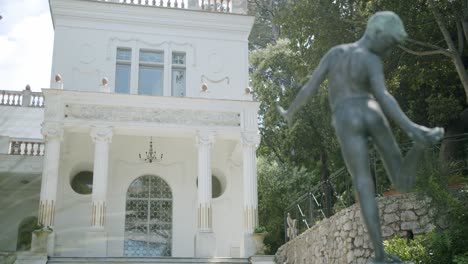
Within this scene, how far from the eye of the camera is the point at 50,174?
18.1 metres

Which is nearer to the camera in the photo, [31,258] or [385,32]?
[385,32]

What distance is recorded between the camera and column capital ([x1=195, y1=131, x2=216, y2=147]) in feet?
64.0

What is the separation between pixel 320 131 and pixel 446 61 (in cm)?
790

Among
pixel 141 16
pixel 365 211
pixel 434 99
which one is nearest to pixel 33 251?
pixel 141 16

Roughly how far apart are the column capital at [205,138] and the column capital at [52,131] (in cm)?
436

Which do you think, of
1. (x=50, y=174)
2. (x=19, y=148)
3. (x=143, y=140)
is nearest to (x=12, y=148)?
(x=19, y=148)

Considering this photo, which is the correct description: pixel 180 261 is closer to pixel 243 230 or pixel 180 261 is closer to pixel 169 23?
pixel 243 230

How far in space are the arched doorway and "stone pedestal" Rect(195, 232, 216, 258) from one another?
9.55 feet

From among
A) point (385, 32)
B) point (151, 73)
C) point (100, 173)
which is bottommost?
point (385, 32)

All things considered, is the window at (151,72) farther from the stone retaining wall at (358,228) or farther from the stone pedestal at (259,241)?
the stone retaining wall at (358,228)

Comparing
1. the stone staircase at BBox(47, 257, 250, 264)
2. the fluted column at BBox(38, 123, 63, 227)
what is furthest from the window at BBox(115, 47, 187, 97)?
the stone staircase at BBox(47, 257, 250, 264)

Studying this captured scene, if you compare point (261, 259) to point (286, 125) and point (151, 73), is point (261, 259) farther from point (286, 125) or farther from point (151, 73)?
point (286, 125)

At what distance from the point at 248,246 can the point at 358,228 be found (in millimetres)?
7615

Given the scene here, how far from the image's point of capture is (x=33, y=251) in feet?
54.7
